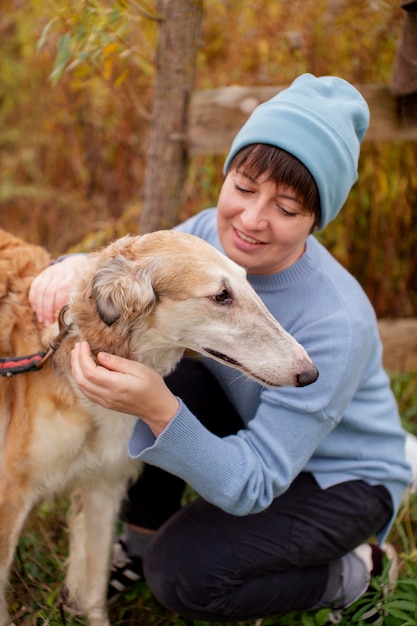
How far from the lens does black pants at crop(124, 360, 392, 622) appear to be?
230cm

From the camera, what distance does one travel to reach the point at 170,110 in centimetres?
332

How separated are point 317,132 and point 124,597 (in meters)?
2.05

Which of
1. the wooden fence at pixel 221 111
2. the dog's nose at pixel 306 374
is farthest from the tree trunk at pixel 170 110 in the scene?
the dog's nose at pixel 306 374

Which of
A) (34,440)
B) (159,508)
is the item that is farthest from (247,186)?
(159,508)

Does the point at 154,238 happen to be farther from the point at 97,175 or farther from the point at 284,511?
the point at 97,175

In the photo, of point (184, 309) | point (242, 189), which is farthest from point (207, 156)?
point (184, 309)

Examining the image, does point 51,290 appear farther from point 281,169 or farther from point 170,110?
point 170,110

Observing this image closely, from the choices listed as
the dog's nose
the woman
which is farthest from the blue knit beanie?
the dog's nose

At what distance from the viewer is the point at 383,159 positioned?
13.8 ft

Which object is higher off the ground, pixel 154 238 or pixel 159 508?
pixel 154 238

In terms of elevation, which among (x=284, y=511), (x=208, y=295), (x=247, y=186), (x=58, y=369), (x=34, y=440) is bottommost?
(x=284, y=511)

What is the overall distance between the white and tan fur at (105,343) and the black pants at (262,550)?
341 mm

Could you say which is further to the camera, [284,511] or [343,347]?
[284,511]

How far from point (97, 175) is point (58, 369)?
127 inches
